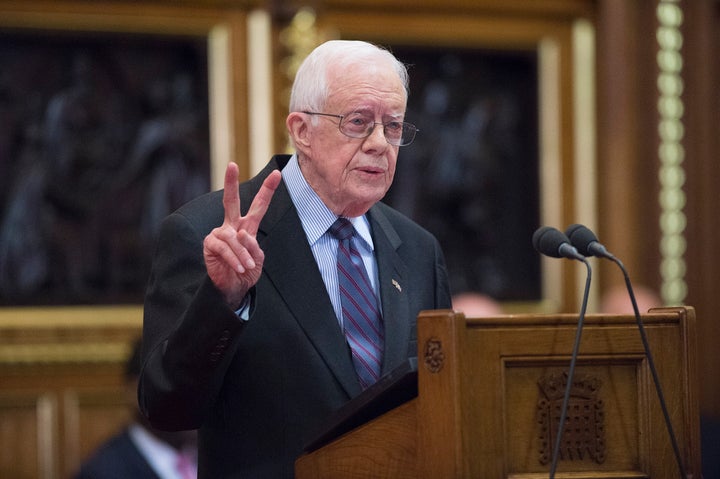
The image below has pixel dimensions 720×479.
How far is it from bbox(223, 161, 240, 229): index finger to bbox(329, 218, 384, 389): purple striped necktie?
50cm

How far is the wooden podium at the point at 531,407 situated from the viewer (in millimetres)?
2223

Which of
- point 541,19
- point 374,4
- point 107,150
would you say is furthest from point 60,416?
point 541,19

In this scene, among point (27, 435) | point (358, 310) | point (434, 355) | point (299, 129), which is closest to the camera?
point (434, 355)

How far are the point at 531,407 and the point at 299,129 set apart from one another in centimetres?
99

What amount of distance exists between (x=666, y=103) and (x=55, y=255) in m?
3.33

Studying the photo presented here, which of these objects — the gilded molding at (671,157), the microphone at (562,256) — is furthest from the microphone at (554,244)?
the gilded molding at (671,157)

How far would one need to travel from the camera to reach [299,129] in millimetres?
2943

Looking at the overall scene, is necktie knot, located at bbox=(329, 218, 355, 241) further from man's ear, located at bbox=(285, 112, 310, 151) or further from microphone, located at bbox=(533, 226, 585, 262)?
microphone, located at bbox=(533, 226, 585, 262)

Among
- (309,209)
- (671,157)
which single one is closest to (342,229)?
(309,209)

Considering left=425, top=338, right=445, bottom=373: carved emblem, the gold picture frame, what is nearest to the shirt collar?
left=425, top=338, right=445, bottom=373: carved emblem

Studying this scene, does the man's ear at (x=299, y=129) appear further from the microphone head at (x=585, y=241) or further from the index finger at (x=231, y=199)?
the microphone head at (x=585, y=241)

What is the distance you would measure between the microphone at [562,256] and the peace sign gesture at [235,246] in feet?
1.97

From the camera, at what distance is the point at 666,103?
6.53m

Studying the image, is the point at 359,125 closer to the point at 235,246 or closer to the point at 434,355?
the point at 235,246
